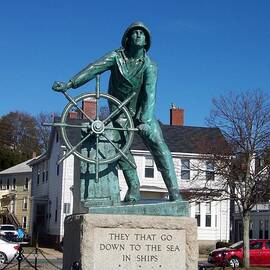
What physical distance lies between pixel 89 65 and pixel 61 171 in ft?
109

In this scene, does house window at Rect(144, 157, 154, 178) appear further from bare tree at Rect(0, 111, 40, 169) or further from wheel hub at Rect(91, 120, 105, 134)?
bare tree at Rect(0, 111, 40, 169)

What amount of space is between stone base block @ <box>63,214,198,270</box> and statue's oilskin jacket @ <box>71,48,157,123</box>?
1661 millimetres

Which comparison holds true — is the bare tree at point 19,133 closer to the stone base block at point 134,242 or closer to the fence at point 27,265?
the fence at point 27,265

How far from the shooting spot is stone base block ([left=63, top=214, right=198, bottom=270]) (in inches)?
354

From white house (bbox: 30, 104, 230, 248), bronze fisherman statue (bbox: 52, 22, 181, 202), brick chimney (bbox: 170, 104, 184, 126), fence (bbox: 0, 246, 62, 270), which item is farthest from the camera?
brick chimney (bbox: 170, 104, 184, 126)

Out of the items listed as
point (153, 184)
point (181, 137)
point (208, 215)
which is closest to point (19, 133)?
point (181, 137)

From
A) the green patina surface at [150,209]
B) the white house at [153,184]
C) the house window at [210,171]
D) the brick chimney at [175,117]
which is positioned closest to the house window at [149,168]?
the white house at [153,184]

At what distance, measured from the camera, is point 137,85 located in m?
10.0

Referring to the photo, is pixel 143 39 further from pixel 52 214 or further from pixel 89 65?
pixel 52 214

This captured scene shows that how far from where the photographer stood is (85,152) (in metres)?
9.71

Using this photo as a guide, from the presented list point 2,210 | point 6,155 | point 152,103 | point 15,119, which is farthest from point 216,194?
point 15,119

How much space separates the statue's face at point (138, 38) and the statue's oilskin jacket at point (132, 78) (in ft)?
0.74

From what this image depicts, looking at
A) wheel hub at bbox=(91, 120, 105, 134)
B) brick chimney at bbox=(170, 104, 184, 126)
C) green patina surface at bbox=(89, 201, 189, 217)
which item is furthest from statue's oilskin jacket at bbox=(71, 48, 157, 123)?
brick chimney at bbox=(170, 104, 184, 126)

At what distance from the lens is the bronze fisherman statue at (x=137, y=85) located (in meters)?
9.82
